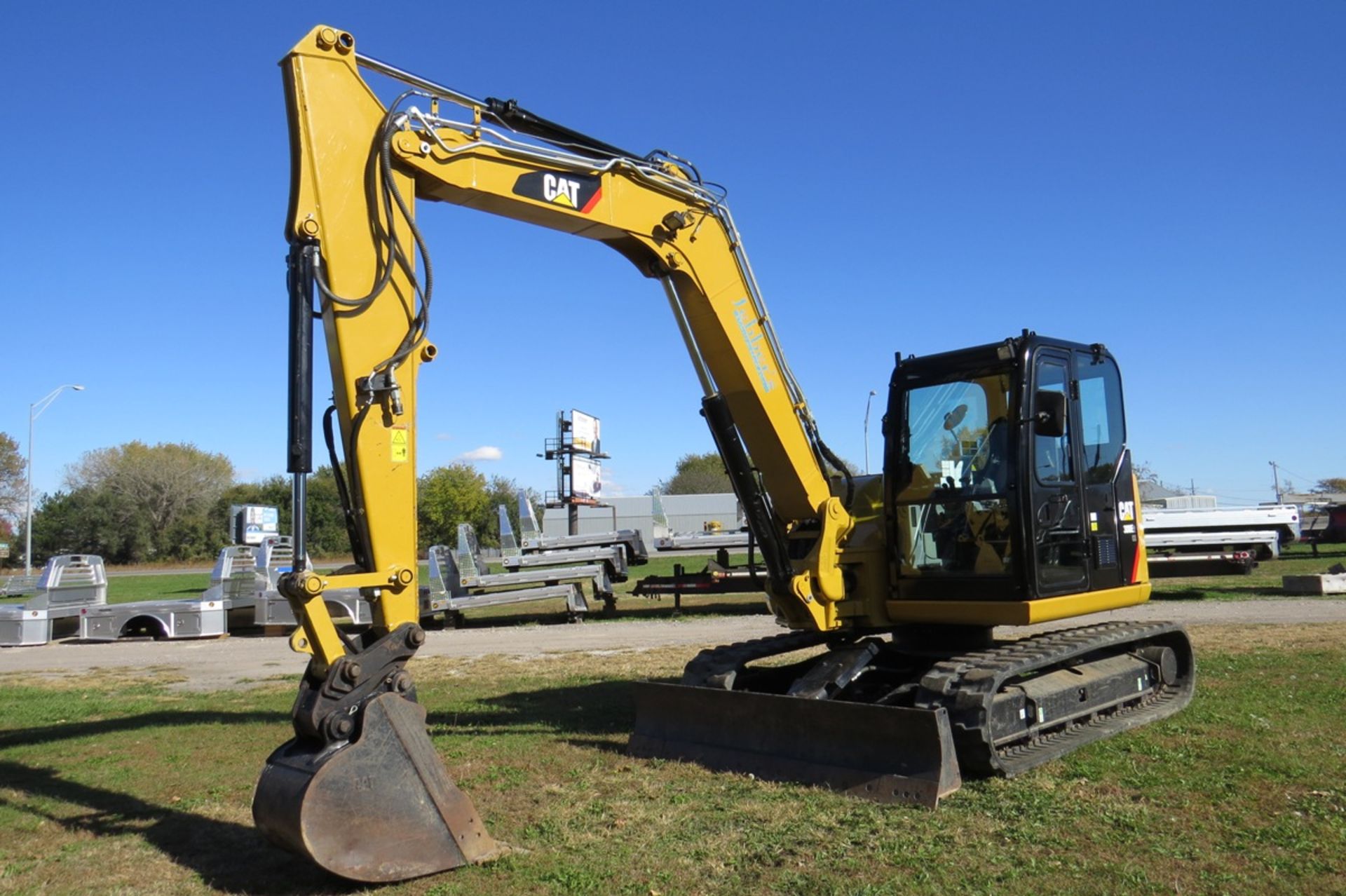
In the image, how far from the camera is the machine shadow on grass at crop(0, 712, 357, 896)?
5332 millimetres

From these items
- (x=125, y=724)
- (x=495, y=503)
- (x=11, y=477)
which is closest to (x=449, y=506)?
(x=495, y=503)

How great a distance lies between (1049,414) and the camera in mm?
7527

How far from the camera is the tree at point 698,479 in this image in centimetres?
9106

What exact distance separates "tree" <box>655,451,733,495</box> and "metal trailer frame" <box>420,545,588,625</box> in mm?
65287

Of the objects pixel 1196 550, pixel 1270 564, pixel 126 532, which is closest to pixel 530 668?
pixel 1196 550

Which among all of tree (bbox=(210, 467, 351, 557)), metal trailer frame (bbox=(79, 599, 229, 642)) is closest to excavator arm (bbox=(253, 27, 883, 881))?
metal trailer frame (bbox=(79, 599, 229, 642))

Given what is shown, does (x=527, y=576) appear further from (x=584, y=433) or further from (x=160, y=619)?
(x=584, y=433)

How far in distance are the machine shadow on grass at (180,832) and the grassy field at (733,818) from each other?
0.02 meters

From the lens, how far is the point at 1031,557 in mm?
7371

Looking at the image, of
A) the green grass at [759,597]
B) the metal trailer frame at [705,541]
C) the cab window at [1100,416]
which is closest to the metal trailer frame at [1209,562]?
the green grass at [759,597]

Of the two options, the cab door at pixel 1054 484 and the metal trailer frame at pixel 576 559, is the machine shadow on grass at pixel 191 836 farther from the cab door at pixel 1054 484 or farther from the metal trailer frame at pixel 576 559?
the metal trailer frame at pixel 576 559

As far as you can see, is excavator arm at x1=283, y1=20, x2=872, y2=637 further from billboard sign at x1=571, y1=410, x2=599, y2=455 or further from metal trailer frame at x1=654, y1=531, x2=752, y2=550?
billboard sign at x1=571, y1=410, x2=599, y2=455

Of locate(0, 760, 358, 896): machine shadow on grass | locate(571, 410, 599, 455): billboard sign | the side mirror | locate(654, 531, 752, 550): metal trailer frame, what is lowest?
locate(0, 760, 358, 896): machine shadow on grass

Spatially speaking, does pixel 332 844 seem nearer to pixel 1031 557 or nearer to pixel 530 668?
pixel 1031 557
